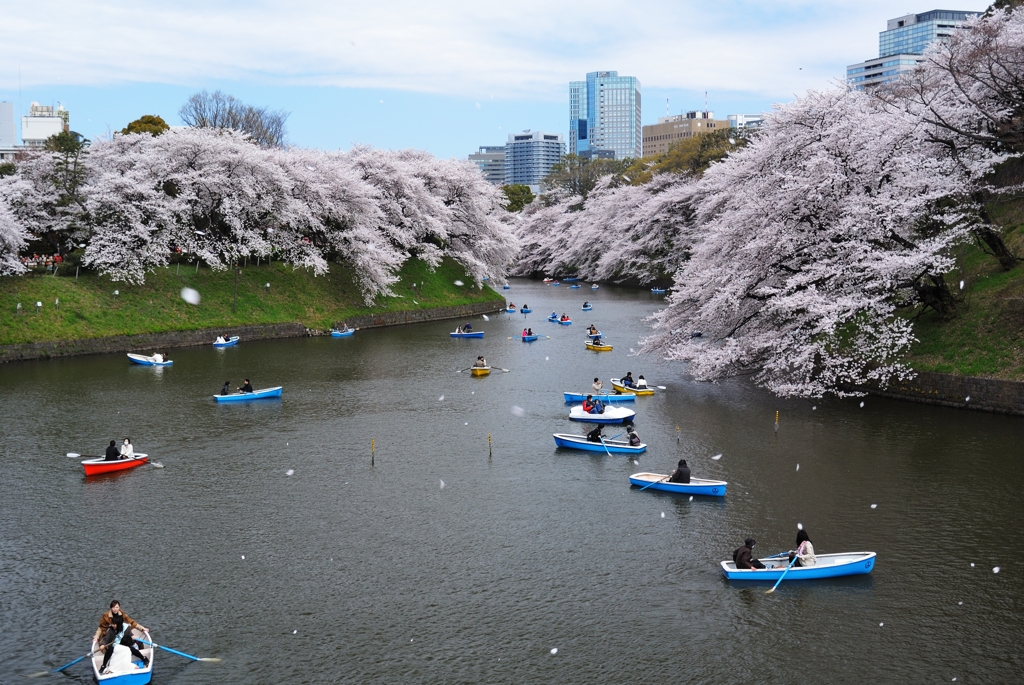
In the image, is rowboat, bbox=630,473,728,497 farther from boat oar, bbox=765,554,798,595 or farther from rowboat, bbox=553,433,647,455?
boat oar, bbox=765,554,798,595

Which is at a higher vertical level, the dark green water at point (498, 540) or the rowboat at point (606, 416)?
the rowboat at point (606, 416)

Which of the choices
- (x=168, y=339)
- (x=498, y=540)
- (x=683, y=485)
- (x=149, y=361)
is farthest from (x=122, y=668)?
(x=168, y=339)

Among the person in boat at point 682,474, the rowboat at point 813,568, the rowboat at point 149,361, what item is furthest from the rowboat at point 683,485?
the rowboat at point 149,361

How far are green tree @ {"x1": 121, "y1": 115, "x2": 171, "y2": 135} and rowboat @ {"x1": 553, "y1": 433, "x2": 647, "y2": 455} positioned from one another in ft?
212

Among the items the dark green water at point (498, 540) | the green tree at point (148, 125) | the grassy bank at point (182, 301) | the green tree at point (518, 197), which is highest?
the green tree at point (148, 125)

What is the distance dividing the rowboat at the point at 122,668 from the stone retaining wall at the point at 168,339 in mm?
38243

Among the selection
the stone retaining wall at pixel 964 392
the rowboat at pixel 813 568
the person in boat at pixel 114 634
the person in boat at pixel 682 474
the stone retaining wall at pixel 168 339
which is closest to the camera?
the person in boat at pixel 114 634

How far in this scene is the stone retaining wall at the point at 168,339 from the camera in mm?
48375

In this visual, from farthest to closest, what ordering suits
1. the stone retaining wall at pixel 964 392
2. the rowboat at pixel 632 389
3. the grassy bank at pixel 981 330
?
1. the rowboat at pixel 632 389
2. the grassy bank at pixel 981 330
3. the stone retaining wall at pixel 964 392

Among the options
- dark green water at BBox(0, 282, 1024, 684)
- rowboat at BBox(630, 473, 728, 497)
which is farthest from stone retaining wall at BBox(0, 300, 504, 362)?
rowboat at BBox(630, 473, 728, 497)

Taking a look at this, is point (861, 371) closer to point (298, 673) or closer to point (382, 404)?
point (382, 404)

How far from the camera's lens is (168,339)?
54.2 metres

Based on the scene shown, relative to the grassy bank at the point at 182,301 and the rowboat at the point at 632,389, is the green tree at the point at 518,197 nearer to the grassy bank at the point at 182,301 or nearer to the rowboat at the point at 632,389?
the grassy bank at the point at 182,301

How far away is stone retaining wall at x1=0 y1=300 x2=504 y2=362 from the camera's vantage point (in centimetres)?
4838
